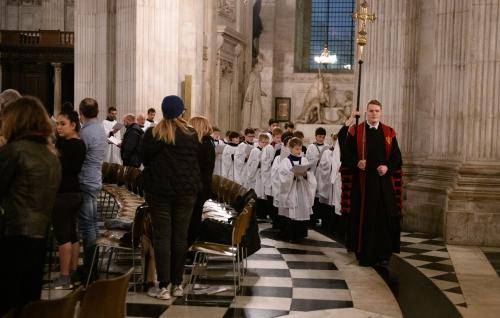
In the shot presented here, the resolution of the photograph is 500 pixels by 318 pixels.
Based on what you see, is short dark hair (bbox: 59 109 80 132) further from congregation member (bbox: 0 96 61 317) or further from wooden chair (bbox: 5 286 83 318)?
wooden chair (bbox: 5 286 83 318)

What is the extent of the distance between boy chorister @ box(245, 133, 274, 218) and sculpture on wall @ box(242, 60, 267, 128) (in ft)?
42.3

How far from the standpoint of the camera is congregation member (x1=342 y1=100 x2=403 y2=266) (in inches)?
355

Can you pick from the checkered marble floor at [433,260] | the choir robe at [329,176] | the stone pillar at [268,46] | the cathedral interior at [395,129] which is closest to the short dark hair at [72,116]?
the cathedral interior at [395,129]

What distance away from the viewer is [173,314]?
634 centimetres

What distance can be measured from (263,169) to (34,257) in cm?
950

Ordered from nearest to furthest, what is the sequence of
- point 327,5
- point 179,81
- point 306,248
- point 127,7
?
point 306,248 < point 127,7 < point 179,81 < point 327,5

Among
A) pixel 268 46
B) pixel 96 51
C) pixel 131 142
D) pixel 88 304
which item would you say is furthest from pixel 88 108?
pixel 268 46

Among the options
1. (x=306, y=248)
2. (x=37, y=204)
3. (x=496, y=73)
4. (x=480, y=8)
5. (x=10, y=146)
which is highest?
(x=480, y=8)

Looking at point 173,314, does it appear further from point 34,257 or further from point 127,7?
point 127,7

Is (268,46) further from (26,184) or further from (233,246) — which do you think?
(26,184)

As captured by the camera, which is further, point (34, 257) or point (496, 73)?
point (496, 73)

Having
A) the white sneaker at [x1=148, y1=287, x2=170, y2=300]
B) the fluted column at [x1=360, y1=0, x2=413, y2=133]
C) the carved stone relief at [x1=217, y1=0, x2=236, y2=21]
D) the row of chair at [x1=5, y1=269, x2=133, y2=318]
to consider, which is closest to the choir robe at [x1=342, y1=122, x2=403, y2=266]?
the white sneaker at [x1=148, y1=287, x2=170, y2=300]

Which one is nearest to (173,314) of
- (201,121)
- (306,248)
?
(201,121)

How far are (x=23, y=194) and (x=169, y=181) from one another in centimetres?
243
